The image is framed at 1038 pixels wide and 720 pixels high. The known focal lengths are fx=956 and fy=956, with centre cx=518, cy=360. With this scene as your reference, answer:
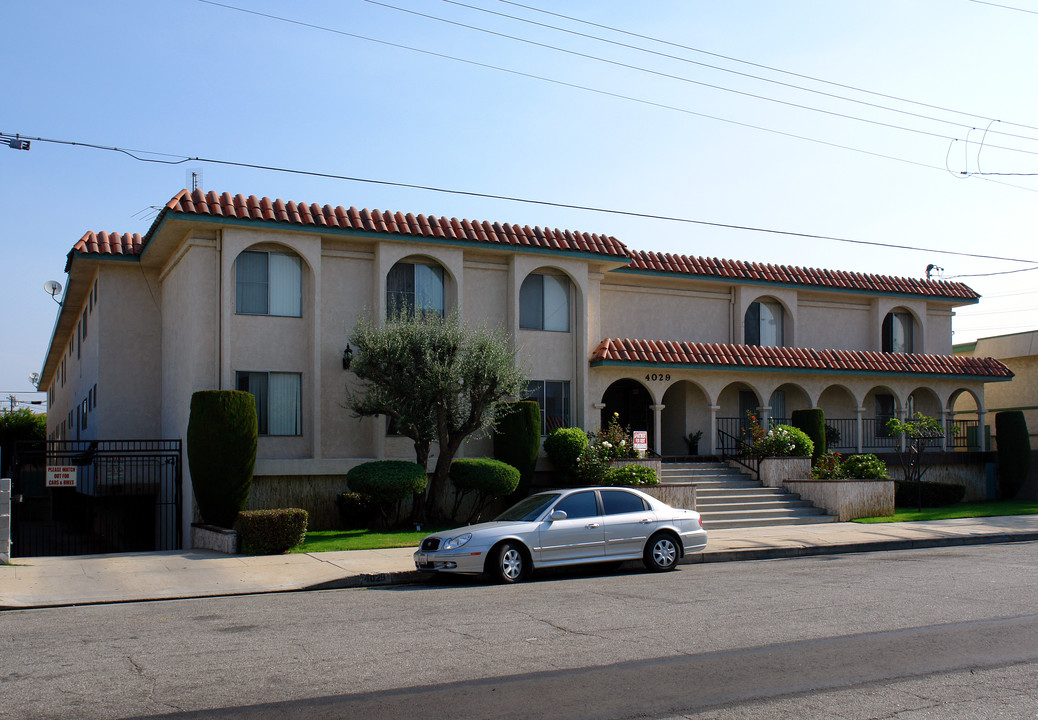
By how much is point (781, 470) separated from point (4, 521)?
17.0 m

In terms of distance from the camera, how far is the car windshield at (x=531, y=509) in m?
14.1

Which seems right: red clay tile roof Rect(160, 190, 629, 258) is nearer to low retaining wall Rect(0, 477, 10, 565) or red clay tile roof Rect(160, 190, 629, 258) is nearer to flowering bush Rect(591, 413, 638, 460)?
flowering bush Rect(591, 413, 638, 460)

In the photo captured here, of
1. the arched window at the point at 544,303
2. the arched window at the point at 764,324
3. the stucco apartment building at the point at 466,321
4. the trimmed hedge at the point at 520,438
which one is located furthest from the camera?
the arched window at the point at 764,324

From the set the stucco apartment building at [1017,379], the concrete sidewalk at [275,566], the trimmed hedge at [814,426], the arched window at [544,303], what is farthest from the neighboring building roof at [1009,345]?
the arched window at [544,303]

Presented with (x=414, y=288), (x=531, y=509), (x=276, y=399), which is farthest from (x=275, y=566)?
(x=414, y=288)

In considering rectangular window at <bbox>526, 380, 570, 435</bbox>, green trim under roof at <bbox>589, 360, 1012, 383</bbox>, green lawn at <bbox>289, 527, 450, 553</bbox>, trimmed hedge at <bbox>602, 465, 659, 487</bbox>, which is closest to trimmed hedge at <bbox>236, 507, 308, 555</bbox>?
green lawn at <bbox>289, 527, 450, 553</bbox>

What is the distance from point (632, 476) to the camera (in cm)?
2095

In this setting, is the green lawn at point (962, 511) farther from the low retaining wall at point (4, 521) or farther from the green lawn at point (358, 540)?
the low retaining wall at point (4, 521)

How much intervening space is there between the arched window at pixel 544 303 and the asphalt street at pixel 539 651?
37.7 feet

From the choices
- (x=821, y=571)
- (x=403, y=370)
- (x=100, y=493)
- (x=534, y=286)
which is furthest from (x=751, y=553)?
(x=100, y=493)

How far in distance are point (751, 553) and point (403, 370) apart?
25.0 ft

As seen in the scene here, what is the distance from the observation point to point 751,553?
54.8ft

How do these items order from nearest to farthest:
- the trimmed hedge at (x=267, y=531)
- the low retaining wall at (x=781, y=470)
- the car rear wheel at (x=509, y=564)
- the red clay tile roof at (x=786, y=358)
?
the car rear wheel at (x=509, y=564), the trimmed hedge at (x=267, y=531), the low retaining wall at (x=781, y=470), the red clay tile roof at (x=786, y=358)

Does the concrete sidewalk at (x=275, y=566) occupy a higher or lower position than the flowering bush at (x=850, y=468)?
lower
